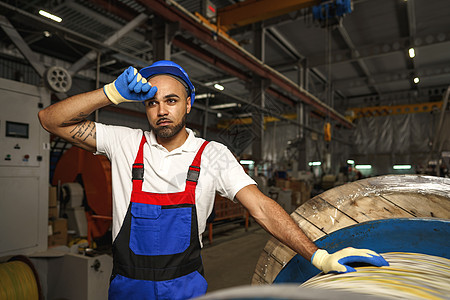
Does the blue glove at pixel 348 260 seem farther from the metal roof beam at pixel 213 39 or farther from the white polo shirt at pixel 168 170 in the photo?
the metal roof beam at pixel 213 39

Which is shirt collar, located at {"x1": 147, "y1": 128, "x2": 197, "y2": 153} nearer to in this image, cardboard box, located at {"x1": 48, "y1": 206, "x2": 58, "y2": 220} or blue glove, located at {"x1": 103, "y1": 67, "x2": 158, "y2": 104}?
blue glove, located at {"x1": 103, "y1": 67, "x2": 158, "y2": 104}

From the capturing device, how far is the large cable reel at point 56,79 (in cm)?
313

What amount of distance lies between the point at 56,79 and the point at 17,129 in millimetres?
720

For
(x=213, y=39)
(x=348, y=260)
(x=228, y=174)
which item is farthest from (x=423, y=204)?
(x=213, y=39)

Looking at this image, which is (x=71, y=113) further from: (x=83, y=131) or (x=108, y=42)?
(x=108, y=42)

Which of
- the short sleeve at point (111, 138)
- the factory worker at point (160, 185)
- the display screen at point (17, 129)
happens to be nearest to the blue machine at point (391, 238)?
the factory worker at point (160, 185)

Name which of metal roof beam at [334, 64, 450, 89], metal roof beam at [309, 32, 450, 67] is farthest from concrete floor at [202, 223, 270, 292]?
metal roof beam at [334, 64, 450, 89]

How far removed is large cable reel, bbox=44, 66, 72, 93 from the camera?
123 inches

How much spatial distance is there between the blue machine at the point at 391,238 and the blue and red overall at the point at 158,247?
516 mm

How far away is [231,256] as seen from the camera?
15.2 feet

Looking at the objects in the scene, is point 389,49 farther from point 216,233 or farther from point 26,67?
point 26,67

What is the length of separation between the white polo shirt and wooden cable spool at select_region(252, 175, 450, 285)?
1.15 ft

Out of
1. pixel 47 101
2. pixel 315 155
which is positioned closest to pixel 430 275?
pixel 47 101

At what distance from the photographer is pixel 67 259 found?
262cm
